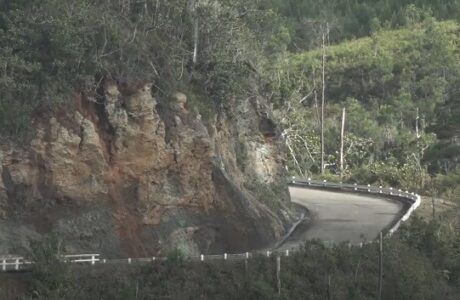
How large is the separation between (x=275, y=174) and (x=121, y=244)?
50.5 feet

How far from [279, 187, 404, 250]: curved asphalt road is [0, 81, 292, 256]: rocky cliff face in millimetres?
3302

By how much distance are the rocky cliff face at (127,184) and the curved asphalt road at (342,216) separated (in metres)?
3.30

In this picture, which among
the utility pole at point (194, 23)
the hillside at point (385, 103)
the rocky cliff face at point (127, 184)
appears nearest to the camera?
the rocky cliff face at point (127, 184)

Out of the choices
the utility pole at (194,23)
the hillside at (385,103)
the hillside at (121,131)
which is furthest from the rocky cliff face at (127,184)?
the hillside at (385,103)

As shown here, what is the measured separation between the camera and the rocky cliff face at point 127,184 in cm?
2691

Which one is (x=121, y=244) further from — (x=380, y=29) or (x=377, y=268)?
(x=380, y=29)

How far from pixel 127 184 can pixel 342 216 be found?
1785 cm

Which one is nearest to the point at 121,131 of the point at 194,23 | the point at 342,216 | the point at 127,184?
the point at 127,184

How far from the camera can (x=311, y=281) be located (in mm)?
30938

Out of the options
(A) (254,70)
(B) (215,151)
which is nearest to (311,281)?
(B) (215,151)

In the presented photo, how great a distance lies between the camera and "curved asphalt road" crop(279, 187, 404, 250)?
37844 mm

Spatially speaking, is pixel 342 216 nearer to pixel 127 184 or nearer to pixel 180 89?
pixel 180 89

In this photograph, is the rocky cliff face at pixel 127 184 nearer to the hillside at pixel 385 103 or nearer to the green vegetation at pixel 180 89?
the green vegetation at pixel 180 89

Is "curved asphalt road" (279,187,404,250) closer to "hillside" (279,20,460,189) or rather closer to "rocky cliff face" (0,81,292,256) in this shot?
"rocky cliff face" (0,81,292,256)
